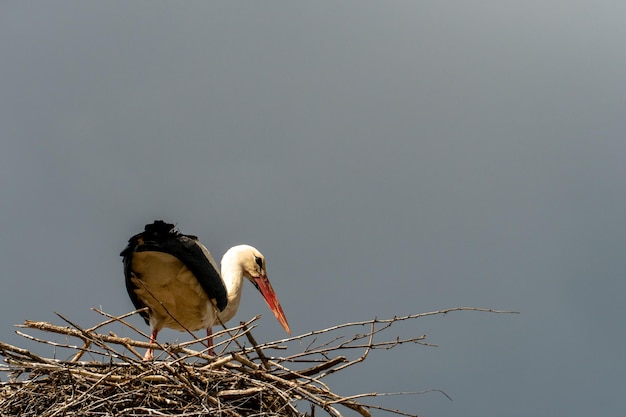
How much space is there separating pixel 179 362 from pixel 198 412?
327mm

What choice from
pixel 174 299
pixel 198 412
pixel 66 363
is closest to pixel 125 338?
pixel 66 363

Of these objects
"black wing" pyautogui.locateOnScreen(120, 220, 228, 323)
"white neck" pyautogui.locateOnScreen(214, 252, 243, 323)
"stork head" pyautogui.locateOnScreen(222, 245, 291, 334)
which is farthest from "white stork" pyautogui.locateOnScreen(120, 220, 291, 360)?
"stork head" pyautogui.locateOnScreen(222, 245, 291, 334)

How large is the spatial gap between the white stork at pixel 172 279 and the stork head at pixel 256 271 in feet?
2.10

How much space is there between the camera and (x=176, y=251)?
6539 mm

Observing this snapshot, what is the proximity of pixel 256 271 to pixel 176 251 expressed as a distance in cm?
178

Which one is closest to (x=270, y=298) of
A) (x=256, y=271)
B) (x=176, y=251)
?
(x=256, y=271)

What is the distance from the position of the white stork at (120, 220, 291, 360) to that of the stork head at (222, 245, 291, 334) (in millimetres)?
640

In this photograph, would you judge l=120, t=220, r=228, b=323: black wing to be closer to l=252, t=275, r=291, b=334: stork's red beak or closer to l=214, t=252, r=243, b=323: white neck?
l=214, t=252, r=243, b=323: white neck

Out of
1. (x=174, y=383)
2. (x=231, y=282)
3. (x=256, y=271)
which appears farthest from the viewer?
(x=256, y=271)

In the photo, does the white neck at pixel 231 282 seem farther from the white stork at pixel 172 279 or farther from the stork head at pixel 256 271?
the white stork at pixel 172 279

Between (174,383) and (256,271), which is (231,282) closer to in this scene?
(256,271)

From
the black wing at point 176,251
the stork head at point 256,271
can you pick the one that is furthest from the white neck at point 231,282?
the black wing at point 176,251

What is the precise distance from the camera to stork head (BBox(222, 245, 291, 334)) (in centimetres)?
820

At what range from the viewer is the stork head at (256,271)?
8203mm
